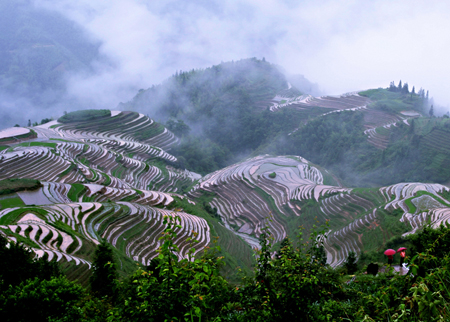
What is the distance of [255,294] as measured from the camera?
13.3 feet

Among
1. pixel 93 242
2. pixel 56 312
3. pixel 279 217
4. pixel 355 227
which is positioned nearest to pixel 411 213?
pixel 355 227

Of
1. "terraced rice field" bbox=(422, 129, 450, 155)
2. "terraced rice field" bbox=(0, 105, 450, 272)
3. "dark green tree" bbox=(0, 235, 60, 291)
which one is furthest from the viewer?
"terraced rice field" bbox=(422, 129, 450, 155)

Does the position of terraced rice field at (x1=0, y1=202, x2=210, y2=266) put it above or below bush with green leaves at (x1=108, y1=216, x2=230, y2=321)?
above

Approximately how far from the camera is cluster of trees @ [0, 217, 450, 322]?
9.68 ft

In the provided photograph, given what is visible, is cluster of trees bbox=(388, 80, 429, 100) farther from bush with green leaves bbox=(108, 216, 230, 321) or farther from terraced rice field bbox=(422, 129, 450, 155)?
bush with green leaves bbox=(108, 216, 230, 321)

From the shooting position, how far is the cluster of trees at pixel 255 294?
9.68ft

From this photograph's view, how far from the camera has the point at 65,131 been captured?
37.4 metres

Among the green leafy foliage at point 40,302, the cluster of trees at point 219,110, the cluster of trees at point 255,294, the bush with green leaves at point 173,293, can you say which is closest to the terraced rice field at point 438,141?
the cluster of trees at point 219,110

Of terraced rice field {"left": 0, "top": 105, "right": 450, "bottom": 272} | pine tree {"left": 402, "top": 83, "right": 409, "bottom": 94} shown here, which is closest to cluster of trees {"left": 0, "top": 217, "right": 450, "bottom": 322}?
terraced rice field {"left": 0, "top": 105, "right": 450, "bottom": 272}

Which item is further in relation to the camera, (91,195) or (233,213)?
(233,213)

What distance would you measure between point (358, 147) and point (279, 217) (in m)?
22.3

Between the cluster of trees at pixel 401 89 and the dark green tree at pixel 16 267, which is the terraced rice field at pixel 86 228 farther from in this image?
the cluster of trees at pixel 401 89

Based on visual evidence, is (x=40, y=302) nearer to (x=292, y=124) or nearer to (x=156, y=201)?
(x=156, y=201)

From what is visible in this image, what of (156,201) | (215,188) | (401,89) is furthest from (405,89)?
(156,201)
